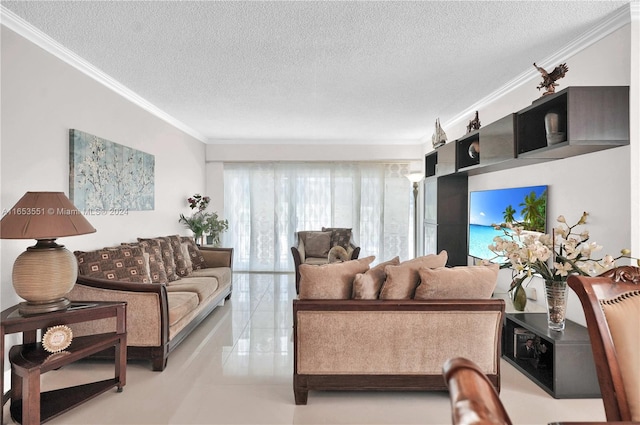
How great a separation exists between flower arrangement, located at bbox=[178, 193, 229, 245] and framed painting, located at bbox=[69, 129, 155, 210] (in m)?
1.28

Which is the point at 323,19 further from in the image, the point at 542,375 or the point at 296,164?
the point at 296,164

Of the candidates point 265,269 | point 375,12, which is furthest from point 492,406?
point 265,269

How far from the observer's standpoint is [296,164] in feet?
25.4

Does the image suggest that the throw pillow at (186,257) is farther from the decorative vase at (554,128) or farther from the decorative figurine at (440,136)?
the decorative vase at (554,128)

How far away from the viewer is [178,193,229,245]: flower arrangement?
20.9 ft

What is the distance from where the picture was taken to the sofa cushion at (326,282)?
2584mm

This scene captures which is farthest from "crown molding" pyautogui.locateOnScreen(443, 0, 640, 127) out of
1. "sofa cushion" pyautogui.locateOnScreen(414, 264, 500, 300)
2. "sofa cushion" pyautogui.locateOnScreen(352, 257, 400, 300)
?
"sofa cushion" pyautogui.locateOnScreen(352, 257, 400, 300)

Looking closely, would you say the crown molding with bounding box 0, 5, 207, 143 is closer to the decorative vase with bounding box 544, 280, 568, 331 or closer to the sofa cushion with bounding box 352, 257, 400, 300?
the sofa cushion with bounding box 352, 257, 400, 300

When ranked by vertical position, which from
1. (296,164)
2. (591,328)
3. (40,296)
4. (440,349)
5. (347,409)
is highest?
(296,164)

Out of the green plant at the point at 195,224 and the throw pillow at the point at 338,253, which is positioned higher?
the green plant at the point at 195,224

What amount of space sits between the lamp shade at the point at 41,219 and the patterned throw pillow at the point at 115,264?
856mm

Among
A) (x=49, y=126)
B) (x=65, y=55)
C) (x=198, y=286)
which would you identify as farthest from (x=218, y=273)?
(x=65, y=55)

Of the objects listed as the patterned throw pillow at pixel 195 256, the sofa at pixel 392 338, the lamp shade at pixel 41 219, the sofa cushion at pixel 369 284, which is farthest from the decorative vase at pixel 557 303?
the patterned throw pillow at pixel 195 256

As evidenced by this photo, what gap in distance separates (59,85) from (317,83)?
239 centimetres
